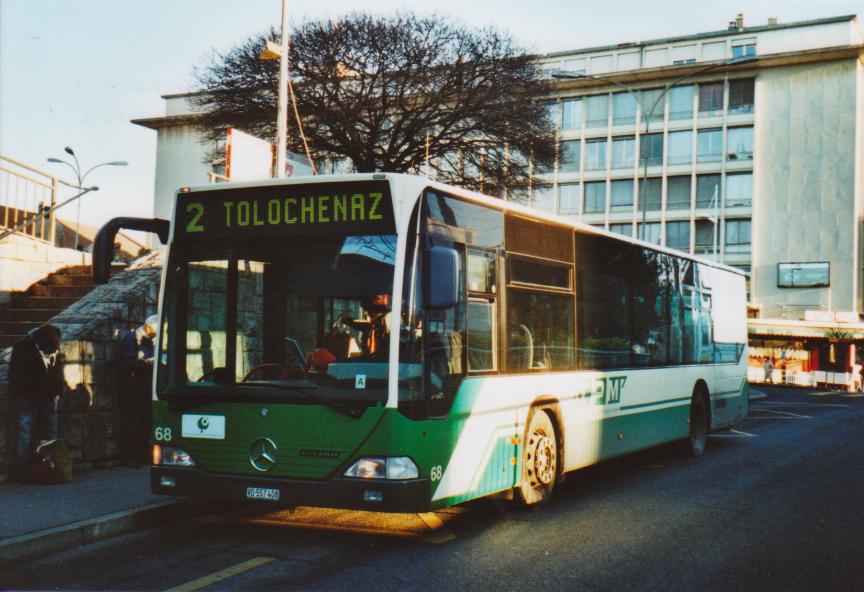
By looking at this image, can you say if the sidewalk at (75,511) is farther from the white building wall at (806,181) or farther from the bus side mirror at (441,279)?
the white building wall at (806,181)

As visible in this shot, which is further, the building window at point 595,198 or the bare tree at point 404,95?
the building window at point 595,198

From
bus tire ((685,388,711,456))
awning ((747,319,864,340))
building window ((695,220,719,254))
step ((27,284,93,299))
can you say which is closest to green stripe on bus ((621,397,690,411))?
bus tire ((685,388,711,456))

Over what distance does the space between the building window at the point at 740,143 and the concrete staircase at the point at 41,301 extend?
56.5 meters

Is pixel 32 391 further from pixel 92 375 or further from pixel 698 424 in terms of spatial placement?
pixel 698 424

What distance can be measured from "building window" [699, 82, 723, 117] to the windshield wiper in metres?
63.1

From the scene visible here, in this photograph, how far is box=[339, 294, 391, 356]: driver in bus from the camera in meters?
6.86

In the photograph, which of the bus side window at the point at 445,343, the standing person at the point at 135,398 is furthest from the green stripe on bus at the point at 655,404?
the standing person at the point at 135,398

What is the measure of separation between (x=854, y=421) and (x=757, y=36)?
4685 centimetres

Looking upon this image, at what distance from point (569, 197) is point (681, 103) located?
10045 millimetres

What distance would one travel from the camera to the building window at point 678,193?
65.7m

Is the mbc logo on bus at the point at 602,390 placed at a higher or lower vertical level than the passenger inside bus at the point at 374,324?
lower

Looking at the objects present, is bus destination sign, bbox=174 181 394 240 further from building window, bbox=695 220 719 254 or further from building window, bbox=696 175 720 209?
building window, bbox=696 175 720 209

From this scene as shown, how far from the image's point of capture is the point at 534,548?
729 cm

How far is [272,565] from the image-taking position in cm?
657
